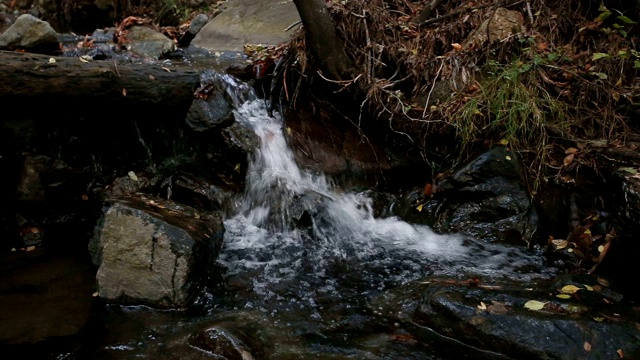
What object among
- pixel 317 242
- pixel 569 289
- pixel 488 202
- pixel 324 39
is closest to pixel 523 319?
pixel 569 289

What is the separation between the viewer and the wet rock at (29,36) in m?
5.89

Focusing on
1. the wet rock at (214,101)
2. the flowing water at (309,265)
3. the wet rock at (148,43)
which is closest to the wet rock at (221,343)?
the flowing water at (309,265)

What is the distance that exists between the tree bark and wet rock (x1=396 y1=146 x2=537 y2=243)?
1.57 metres

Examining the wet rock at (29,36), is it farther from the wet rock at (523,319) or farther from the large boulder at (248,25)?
the wet rock at (523,319)

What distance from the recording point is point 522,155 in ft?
14.5

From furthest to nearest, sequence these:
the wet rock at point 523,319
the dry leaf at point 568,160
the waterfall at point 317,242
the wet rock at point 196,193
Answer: the wet rock at point 196,193
the dry leaf at point 568,160
the waterfall at point 317,242
the wet rock at point 523,319

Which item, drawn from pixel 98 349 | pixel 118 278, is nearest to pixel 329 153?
pixel 118 278

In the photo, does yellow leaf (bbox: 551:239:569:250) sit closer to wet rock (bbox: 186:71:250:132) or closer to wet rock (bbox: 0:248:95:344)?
wet rock (bbox: 186:71:250:132)

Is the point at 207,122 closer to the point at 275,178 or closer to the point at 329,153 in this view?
the point at 275,178

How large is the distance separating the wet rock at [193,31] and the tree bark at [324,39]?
13.8 feet

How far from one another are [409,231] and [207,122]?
7.40ft

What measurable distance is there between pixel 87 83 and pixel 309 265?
2.38 m

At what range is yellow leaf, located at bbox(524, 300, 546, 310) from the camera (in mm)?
2920

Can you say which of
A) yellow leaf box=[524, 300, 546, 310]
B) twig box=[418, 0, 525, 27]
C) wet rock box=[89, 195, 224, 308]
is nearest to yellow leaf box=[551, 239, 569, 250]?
yellow leaf box=[524, 300, 546, 310]
